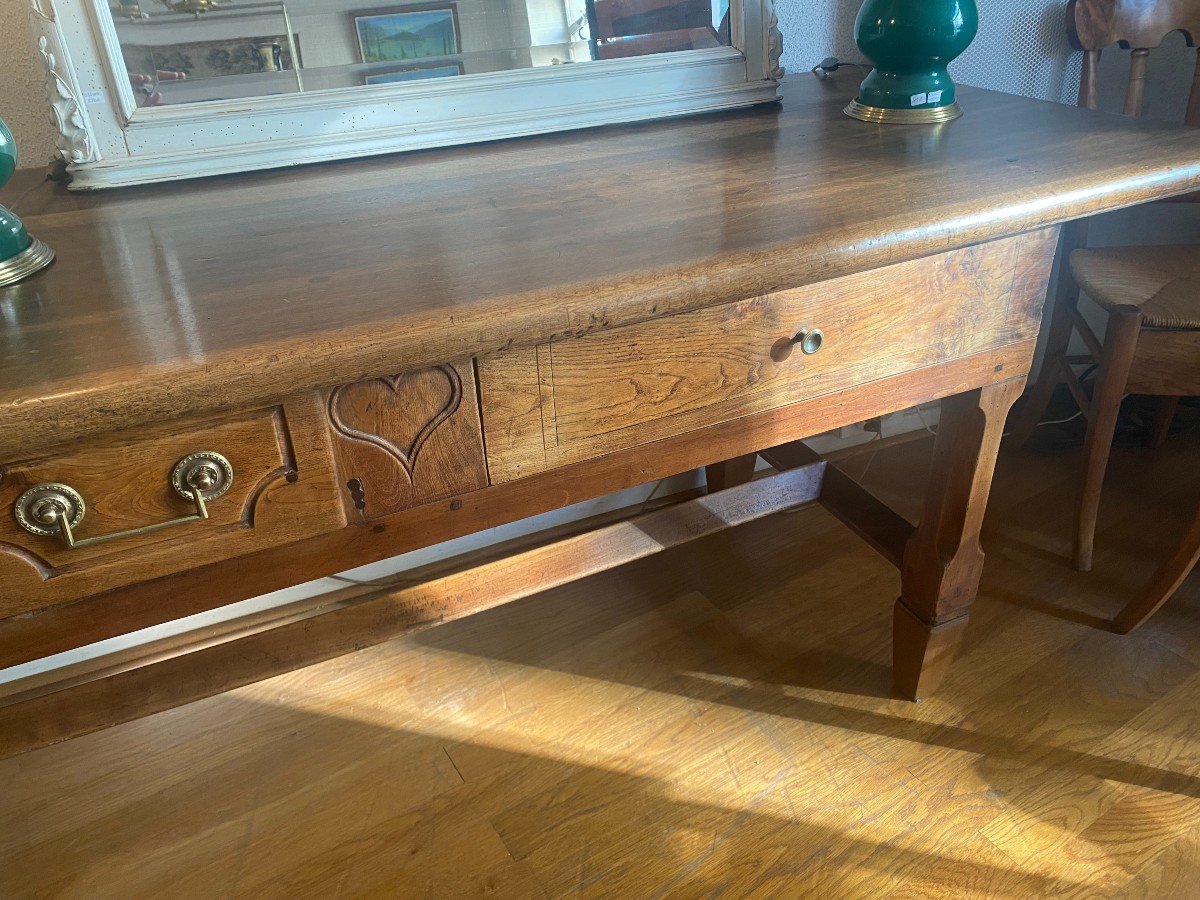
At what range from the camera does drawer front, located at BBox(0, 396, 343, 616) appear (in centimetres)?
60

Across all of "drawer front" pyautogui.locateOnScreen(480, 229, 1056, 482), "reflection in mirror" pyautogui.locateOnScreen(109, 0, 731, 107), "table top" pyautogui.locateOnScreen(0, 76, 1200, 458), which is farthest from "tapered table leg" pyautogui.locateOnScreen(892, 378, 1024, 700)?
"reflection in mirror" pyautogui.locateOnScreen(109, 0, 731, 107)

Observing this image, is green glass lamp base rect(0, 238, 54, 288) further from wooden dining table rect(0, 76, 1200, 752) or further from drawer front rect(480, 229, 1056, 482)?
drawer front rect(480, 229, 1056, 482)

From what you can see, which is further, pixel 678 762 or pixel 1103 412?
pixel 1103 412

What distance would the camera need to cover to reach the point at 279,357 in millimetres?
585

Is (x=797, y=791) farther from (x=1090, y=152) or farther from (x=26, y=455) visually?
(x=26, y=455)

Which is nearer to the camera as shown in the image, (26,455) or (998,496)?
(26,455)

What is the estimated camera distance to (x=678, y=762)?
1.24 metres

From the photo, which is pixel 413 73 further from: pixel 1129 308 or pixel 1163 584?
pixel 1163 584

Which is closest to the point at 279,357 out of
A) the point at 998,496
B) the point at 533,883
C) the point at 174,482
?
the point at 174,482

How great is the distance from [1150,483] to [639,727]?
3.73ft

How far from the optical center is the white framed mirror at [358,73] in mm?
898

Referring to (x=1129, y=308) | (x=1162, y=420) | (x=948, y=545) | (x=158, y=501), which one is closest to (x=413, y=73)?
(x=158, y=501)

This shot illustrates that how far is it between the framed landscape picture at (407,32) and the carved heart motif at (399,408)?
49 centimetres

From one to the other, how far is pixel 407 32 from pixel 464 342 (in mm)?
537
